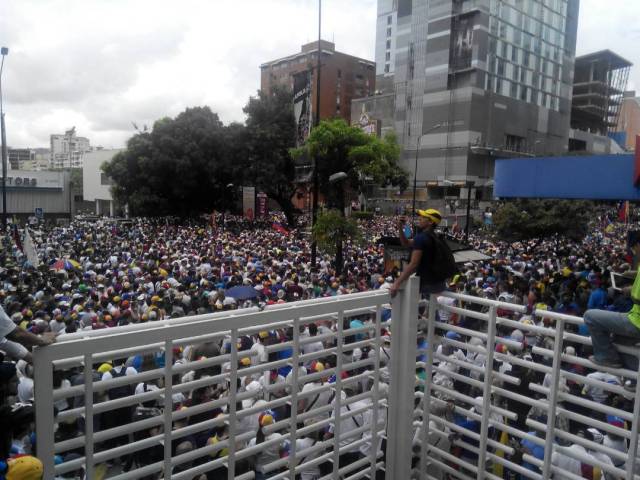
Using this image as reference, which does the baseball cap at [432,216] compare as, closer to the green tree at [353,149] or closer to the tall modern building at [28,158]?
the green tree at [353,149]

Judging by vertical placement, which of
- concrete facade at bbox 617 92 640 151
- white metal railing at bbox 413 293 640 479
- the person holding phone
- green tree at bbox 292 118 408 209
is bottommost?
white metal railing at bbox 413 293 640 479

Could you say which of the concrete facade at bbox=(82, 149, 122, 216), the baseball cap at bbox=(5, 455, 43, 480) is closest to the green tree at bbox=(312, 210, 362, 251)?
the baseball cap at bbox=(5, 455, 43, 480)

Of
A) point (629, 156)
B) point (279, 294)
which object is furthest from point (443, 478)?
point (629, 156)

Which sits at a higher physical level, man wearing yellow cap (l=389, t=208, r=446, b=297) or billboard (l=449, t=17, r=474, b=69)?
billboard (l=449, t=17, r=474, b=69)

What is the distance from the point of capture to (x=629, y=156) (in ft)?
33.6

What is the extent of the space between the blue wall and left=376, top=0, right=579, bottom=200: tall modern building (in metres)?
38.3

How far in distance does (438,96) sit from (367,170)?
41.9 metres

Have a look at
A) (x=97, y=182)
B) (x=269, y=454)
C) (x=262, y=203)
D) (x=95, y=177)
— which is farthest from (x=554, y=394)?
(x=95, y=177)

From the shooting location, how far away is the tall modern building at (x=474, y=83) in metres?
52.4

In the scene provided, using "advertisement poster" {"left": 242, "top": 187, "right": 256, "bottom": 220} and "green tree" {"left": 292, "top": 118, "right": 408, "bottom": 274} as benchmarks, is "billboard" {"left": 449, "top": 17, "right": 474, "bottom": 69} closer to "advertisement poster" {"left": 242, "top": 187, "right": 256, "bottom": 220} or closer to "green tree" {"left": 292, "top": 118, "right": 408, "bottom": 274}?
"advertisement poster" {"left": 242, "top": 187, "right": 256, "bottom": 220}

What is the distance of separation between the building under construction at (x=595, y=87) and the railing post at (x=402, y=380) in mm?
85371

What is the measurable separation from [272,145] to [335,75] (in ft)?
134

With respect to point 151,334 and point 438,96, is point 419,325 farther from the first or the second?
point 438,96

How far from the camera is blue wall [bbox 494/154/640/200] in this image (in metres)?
10.4
